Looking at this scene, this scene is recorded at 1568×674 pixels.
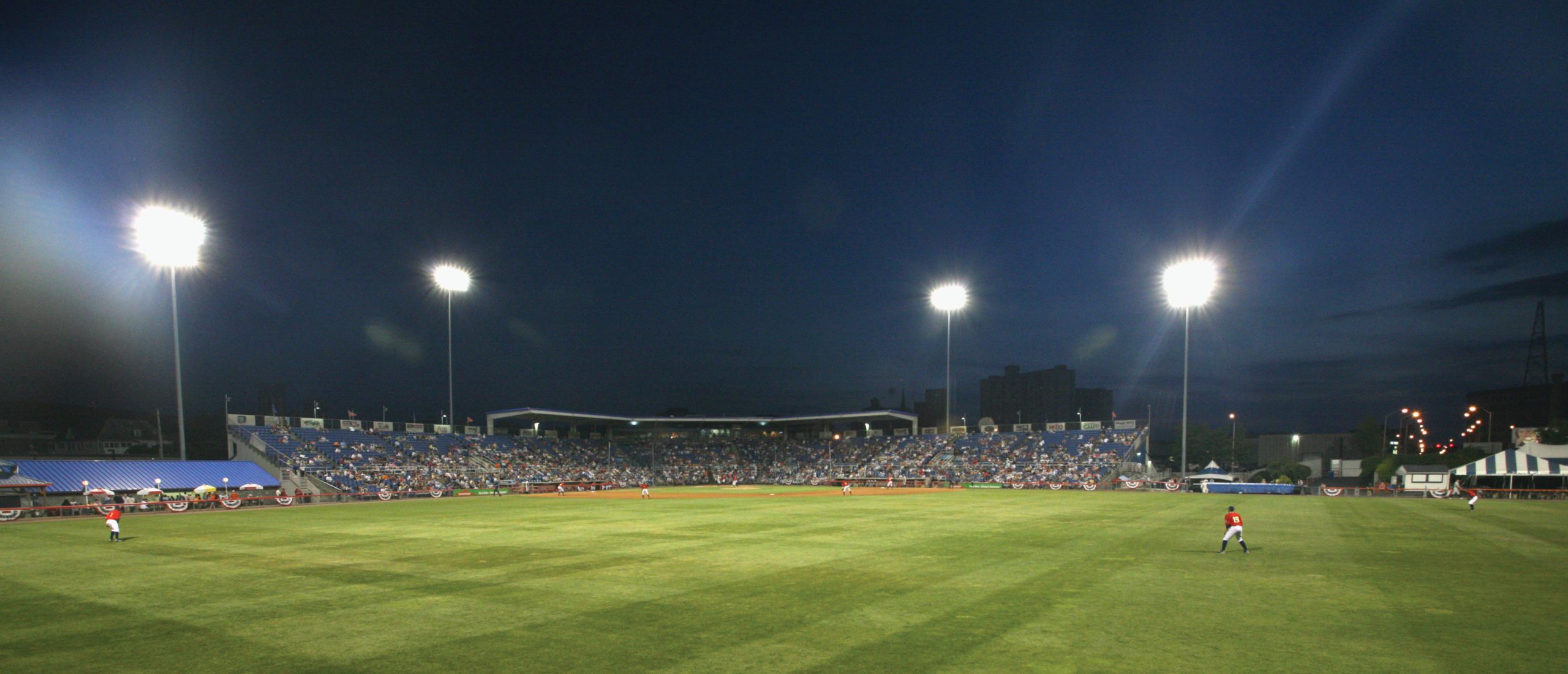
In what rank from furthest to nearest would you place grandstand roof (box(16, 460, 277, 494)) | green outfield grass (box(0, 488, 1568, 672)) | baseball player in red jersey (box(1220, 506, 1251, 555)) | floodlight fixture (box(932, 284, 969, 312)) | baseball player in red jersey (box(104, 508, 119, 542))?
floodlight fixture (box(932, 284, 969, 312)) → grandstand roof (box(16, 460, 277, 494)) → baseball player in red jersey (box(104, 508, 119, 542)) → baseball player in red jersey (box(1220, 506, 1251, 555)) → green outfield grass (box(0, 488, 1568, 672))

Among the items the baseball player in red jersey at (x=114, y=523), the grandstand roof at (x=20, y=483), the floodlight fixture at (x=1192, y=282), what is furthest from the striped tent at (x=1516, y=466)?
the grandstand roof at (x=20, y=483)

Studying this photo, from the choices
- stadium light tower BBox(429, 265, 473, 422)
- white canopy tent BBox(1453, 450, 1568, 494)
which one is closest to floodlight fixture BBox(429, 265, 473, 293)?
stadium light tower BBox(429, 265, 473, 422)

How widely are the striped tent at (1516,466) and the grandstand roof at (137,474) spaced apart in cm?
8589

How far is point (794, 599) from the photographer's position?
45.2 feet

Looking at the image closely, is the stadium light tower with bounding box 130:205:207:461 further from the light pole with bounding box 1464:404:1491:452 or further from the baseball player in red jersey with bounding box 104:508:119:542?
the light pole with bounding box 1464:404:1491:452

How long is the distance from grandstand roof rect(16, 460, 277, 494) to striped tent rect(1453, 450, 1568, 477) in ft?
282

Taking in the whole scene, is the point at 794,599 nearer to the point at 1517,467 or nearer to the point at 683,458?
the point at 1517,467

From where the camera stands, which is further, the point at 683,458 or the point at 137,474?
the point at 683,458

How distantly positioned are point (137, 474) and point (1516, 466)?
92.2m

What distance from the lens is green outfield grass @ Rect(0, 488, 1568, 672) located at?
32.8 ft

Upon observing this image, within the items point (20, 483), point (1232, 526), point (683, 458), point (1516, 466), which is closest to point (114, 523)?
point (20, 483)

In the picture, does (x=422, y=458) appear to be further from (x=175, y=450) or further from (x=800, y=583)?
(x=800, y=583)

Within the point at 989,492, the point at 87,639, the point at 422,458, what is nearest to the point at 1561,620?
the point at 87,639

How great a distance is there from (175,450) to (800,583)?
105 metres
